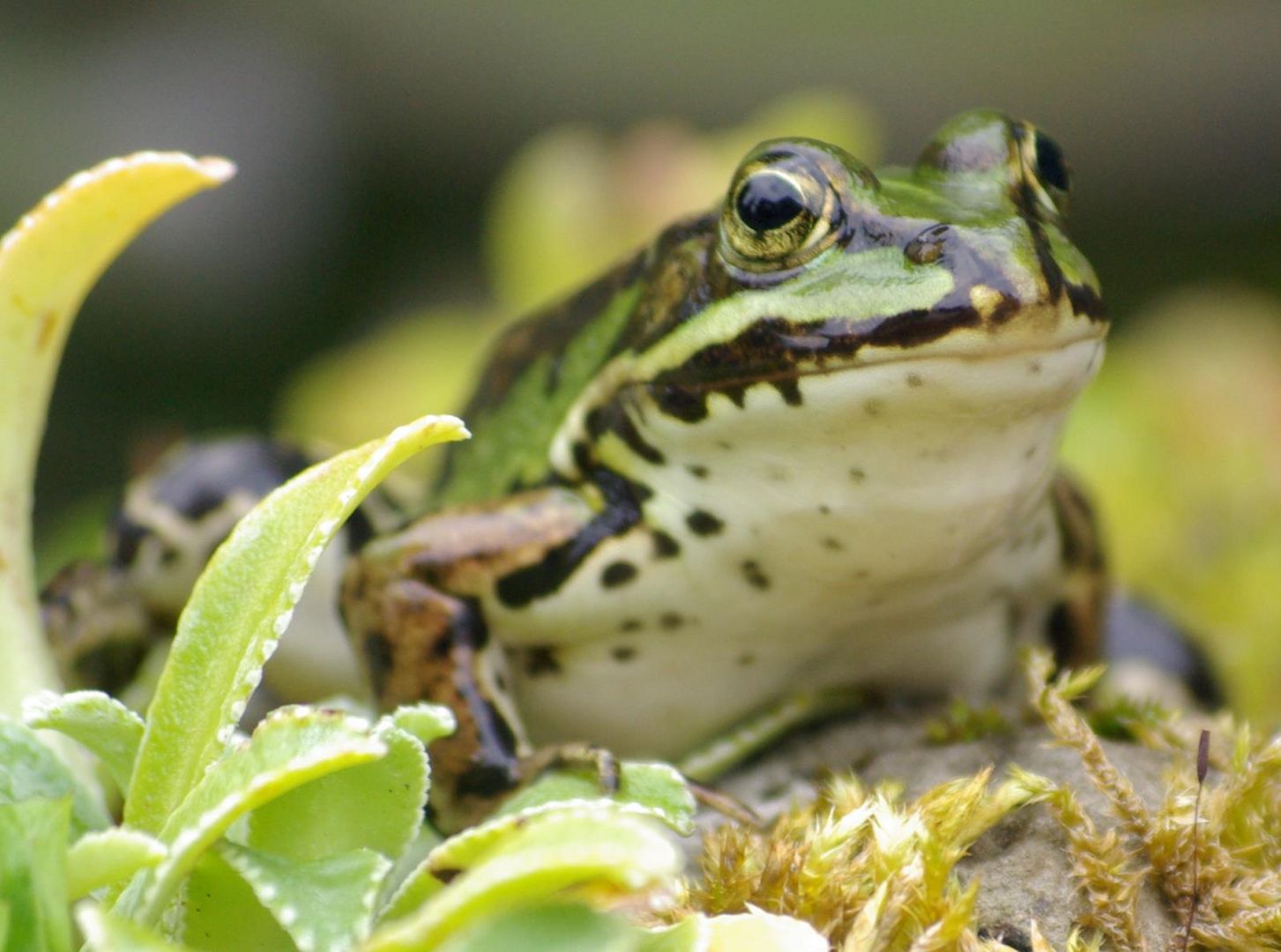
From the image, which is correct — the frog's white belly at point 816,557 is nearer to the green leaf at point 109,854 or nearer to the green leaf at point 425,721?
the green leaf at point 425,721

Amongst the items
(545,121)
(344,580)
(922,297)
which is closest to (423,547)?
(344,580)

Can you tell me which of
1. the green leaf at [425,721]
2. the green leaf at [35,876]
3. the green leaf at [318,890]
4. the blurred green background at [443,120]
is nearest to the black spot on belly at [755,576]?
the green leaf at [425,721]

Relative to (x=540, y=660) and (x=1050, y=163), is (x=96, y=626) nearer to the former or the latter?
(x=540, y=660)

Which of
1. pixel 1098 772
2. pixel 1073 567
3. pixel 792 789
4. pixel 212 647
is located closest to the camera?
pixel 212 647

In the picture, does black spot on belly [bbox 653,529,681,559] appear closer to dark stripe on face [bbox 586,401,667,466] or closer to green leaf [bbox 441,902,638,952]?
Answer: dark stripe on face [bbox 586,401,667,466]

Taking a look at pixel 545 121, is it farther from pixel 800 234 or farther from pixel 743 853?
pixel 743 853

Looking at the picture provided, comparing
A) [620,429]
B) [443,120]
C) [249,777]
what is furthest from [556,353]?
[443,120]

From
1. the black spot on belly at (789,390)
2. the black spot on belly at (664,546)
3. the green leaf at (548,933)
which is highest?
the black spot on belly at (789,390)
